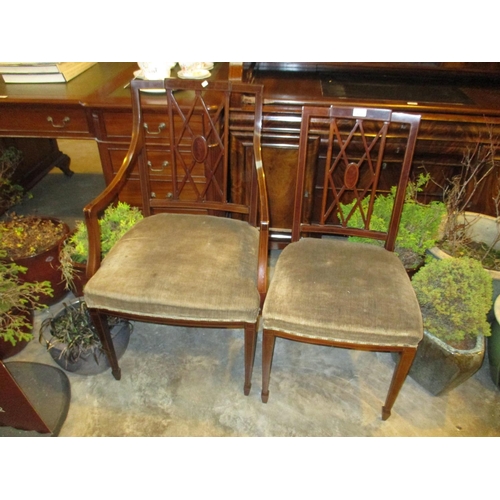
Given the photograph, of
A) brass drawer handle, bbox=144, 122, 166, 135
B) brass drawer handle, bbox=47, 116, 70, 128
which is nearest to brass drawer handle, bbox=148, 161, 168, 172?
brass drawer handle, bbox=144, 122, 166, 135

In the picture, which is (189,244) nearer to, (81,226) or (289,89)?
(81,226)

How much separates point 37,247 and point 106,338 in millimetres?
711

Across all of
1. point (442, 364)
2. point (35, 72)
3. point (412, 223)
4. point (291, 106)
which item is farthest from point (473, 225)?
point (35, 72)

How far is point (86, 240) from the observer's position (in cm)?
177

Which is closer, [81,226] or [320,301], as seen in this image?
[320,301]

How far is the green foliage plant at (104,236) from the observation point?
1.77 meters

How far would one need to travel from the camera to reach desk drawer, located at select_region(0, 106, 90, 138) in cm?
187

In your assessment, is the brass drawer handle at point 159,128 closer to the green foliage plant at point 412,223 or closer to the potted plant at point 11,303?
the potted plant at point 11,303

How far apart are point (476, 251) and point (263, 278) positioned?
117 centimetres

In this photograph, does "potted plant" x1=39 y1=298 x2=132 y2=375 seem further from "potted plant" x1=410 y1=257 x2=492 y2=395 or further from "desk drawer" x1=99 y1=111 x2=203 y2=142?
"potted plant" x1=410 y1=257 x2=492 y2=395

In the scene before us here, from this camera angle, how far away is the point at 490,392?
168 cm

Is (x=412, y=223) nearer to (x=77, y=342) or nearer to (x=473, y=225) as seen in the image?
(x=473, y=225)
